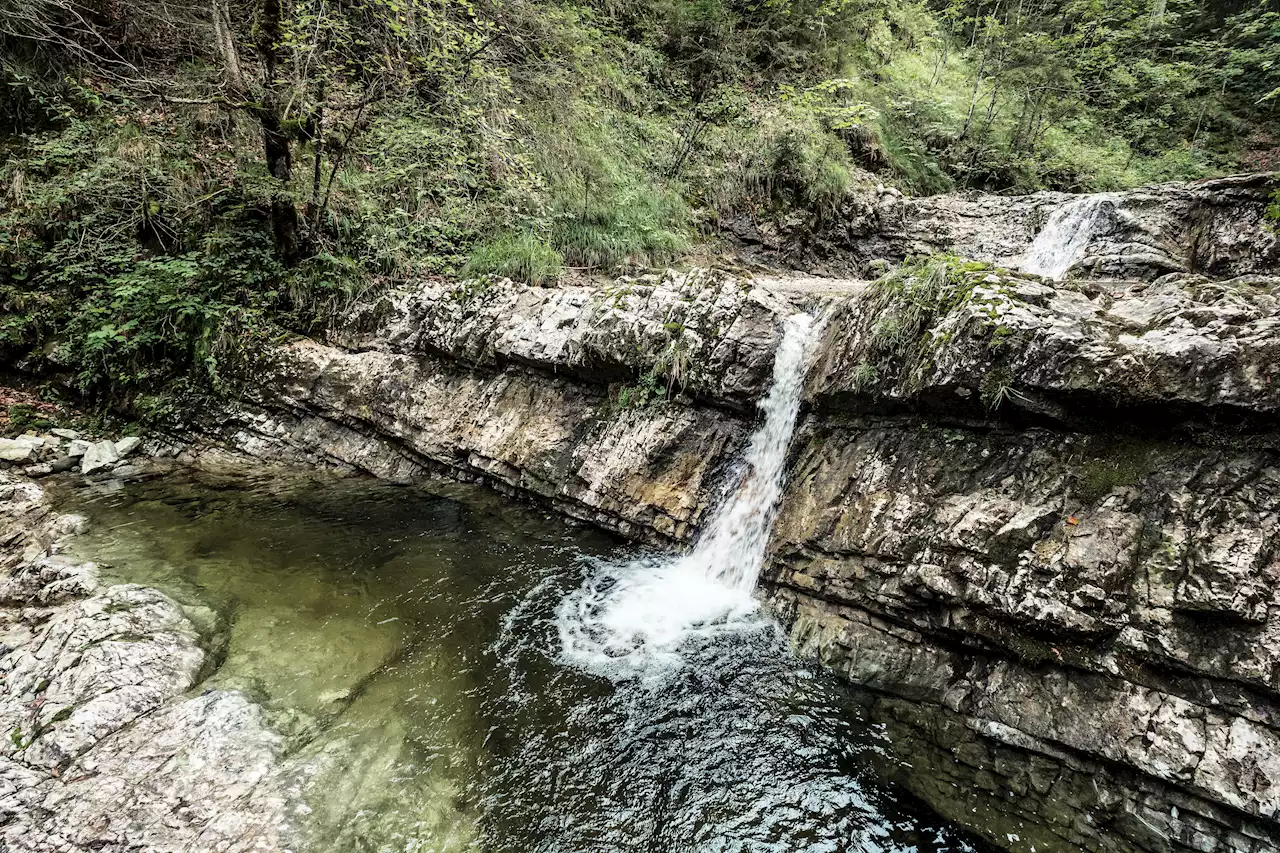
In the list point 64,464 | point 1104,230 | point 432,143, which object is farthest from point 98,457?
point 1104,230

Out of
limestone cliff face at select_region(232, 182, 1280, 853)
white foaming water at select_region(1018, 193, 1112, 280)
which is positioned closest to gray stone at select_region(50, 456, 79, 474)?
limestone cliff face at select_region(232, 182, 1280, 853)

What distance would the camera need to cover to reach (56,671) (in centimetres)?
338

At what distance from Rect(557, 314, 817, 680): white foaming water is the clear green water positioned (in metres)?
0.18

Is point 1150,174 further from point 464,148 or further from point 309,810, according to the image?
point 309,810

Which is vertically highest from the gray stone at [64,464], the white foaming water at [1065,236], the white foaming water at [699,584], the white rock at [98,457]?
the white foaming water at [1065,236]

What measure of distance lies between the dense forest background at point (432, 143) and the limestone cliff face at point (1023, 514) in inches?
157

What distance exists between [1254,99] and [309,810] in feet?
73.6

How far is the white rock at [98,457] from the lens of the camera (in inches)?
249

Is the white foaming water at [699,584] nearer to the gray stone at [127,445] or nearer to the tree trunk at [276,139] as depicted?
the gray stone at [127,445]

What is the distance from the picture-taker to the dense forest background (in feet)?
23.8

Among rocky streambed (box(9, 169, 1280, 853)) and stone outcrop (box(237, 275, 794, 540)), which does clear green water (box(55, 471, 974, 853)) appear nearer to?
rocky streambed (box(9, 169, 1280, 853))

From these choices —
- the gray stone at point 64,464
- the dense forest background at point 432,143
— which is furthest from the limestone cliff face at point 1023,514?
the gray stone at point 64,464

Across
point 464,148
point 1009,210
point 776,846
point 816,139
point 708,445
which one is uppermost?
point 816,139

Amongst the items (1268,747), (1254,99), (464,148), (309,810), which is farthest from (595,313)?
(1254,99)
